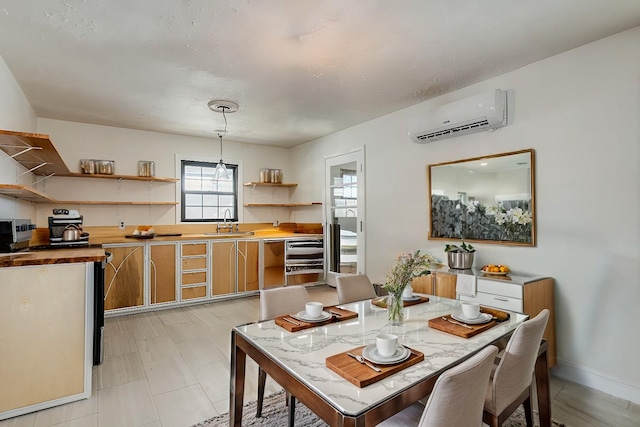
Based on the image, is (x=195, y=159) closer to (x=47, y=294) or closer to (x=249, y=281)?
(x=249, y=281)

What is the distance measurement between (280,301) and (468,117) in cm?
241

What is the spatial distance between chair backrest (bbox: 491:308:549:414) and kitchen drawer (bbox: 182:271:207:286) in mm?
3991

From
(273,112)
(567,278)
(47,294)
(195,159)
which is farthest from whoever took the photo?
(195,159)

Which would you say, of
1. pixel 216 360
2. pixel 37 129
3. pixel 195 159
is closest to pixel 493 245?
pixel 216 360

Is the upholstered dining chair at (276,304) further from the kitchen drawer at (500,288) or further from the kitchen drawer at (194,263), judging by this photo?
the kitchen drawer at (194,263)

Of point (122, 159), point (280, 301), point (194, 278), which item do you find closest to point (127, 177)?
point (122, 159)

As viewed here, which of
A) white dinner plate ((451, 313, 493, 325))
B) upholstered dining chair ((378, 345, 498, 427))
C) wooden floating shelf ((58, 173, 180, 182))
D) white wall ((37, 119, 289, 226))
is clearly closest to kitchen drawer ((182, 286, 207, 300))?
white wall ((37, 119, 289, 226))

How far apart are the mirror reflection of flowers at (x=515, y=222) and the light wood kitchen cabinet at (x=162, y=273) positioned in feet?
12.6

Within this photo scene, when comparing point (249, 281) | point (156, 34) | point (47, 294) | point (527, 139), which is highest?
point (156, 34)

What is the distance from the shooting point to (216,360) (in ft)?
9.46

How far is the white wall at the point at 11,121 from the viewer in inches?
109

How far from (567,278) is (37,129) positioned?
593 centimetres

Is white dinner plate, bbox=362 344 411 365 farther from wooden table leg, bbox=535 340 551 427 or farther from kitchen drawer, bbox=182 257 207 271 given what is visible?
kitchen drawer, bbox=182 257 207 271

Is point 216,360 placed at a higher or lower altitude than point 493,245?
lower
